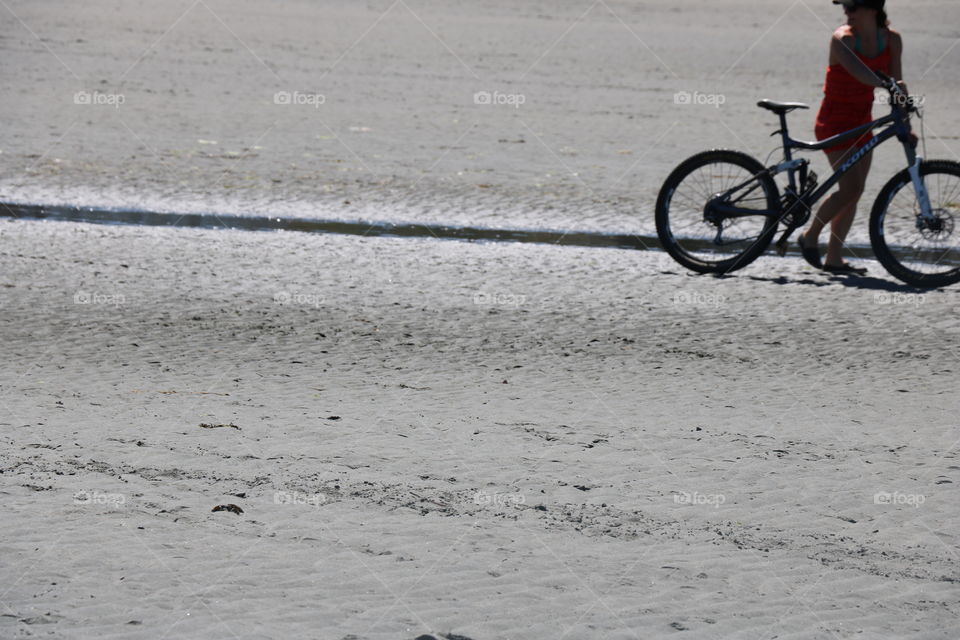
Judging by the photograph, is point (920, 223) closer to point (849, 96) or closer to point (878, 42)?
point (849, 96)

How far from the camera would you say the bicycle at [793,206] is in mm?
7324

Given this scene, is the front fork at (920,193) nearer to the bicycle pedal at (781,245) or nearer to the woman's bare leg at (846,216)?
the woman's bare leg at (846,216)

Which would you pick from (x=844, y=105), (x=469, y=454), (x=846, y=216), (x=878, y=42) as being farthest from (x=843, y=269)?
(x=469, y=454)

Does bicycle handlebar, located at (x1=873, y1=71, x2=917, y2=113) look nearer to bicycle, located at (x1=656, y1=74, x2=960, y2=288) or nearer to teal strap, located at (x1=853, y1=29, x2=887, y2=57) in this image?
bicycle, located at (x1=656, y1=74, x2=960, y2=288)

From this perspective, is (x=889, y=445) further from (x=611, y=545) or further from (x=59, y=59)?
(x=59, y=59)

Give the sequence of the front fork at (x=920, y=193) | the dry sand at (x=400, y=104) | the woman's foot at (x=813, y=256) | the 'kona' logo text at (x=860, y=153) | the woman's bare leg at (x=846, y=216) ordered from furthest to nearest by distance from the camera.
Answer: the dry sand at (x=400, y=104)
the woman's foot at (x=813, y=256)
the woman's bare leg at (x=846, y=216)
the 'kona' logo text at (x=860, y=153)
the front fork at (x=920, y=193)

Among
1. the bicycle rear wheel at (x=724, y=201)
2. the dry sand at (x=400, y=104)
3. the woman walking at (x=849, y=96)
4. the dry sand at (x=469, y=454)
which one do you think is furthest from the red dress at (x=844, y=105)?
the dry sand at (x=400, y=104)

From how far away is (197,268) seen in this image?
23.7ft

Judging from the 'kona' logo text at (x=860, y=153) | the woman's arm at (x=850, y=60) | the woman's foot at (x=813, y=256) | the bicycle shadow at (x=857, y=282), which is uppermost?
the woman's arm at (x=850, y=60)

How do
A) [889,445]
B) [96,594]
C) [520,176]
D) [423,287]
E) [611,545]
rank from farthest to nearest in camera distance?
[520,176] → [423,287] → [889,445] → [611,545] → [96,594]

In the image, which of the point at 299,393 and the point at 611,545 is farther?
the point at 299,393

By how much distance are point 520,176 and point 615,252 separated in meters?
2.59

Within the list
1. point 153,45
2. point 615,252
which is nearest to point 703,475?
point 615,252

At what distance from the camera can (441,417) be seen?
16.1 feet
